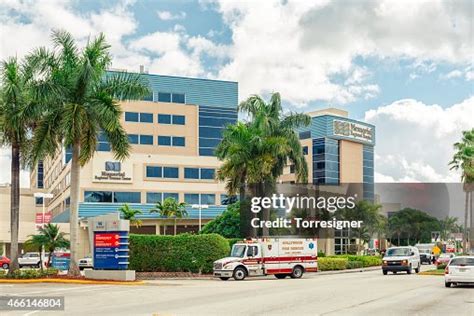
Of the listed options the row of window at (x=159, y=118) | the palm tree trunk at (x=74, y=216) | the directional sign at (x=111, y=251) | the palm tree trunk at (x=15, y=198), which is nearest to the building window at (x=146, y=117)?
the row of window at (x=159, y=118)

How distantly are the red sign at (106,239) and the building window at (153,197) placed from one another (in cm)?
4268

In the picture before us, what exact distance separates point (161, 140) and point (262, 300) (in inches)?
2874

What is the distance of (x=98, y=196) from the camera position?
78.6 m

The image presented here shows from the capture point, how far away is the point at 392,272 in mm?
49562

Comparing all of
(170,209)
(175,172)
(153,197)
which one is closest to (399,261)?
(170,209)

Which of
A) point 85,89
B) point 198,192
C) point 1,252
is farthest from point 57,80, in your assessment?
point 1,252

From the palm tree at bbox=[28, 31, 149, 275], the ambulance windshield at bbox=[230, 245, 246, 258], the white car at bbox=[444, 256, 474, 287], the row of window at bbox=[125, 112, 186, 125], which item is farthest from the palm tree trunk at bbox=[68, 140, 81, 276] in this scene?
the row of window at bbox=[125, 112, 186, 125]

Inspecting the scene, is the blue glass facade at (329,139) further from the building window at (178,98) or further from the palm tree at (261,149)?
the palm tree at (261,149)

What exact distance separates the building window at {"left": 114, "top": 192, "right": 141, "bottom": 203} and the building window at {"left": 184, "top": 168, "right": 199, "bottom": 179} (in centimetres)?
678

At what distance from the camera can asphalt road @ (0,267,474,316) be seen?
2048cm

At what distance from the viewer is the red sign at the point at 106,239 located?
125 feet

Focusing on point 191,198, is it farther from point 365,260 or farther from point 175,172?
point 365,260

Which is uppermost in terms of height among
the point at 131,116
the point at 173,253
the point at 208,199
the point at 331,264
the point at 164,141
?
the point at 131,116

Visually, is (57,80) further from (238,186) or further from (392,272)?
(392,272)
